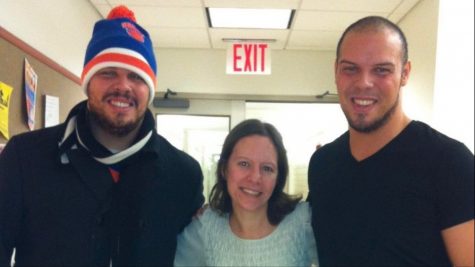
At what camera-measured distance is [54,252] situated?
129 centimetres

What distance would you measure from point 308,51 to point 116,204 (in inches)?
141

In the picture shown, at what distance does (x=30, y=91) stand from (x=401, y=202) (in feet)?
5.97

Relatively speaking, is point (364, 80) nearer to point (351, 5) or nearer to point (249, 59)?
point (351, 5)

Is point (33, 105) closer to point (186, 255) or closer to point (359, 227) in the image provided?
point (186, 255)

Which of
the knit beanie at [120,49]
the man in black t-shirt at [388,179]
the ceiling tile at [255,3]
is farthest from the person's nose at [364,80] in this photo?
the ceiling tile at [255,3]

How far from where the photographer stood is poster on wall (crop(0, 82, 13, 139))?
6.27ft

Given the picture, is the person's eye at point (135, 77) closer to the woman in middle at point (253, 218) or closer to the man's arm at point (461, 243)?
the woman in middle at point (253, 218)

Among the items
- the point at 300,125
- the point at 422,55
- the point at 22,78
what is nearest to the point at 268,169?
the point at 22,78

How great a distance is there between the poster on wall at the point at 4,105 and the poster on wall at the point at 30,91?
0.19 meters

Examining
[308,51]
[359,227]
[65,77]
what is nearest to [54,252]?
[359,227]

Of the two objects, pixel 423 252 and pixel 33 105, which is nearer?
pixel 423 252

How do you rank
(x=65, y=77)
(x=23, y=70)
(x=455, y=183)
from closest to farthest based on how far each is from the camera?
(x=455, y=183), (x=23, y=70), (x=65, y=77)

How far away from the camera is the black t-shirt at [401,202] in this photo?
1192 mm

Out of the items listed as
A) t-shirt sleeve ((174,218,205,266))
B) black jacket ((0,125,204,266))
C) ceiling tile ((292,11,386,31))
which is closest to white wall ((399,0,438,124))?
ceiling tile ((292,11,386,31))
